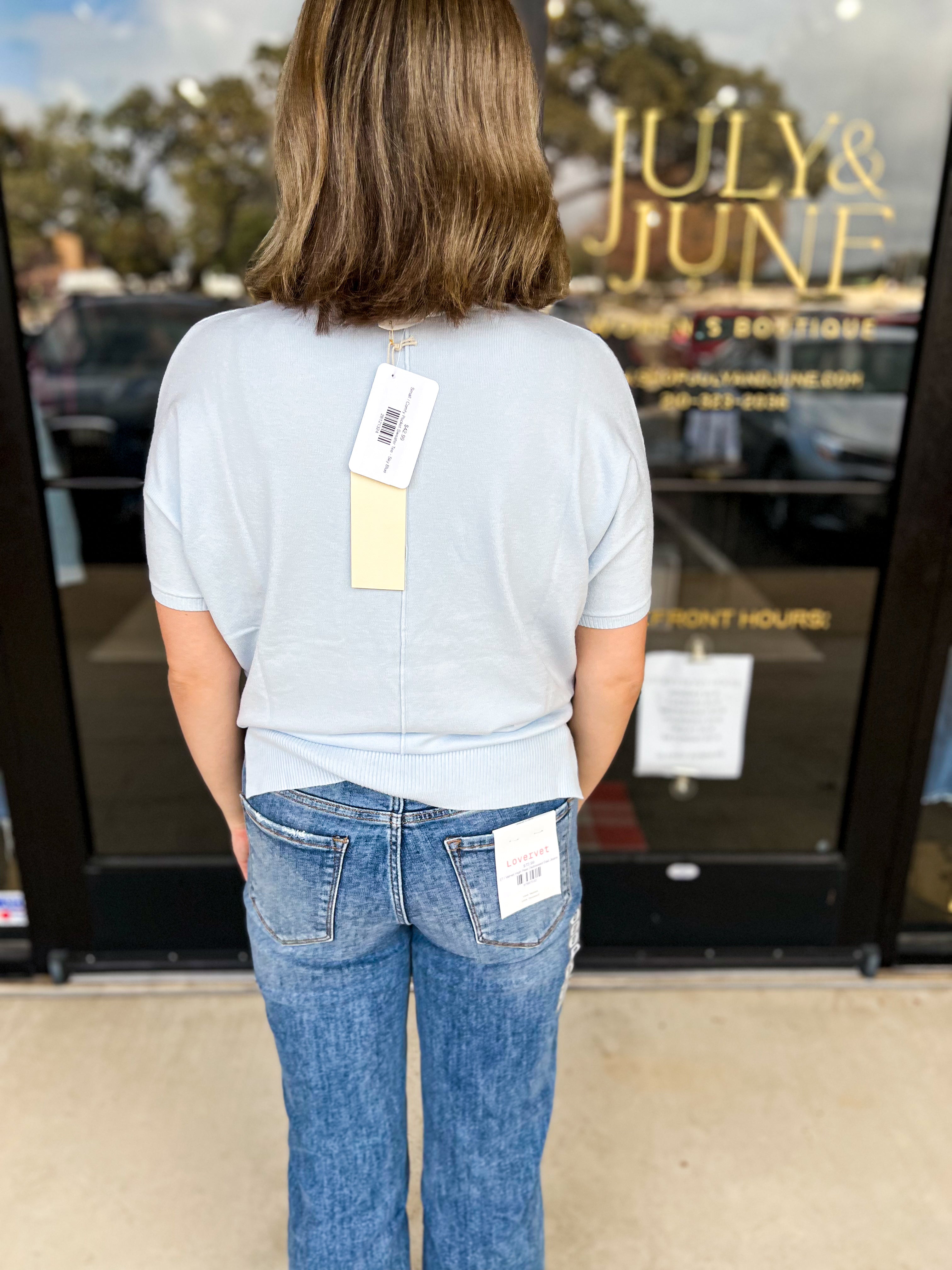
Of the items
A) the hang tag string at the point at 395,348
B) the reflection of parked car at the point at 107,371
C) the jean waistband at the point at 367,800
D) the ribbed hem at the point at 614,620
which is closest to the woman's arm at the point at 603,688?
the ribbed hem at the point at 614,620

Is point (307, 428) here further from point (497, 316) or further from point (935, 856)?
point (935, 856)

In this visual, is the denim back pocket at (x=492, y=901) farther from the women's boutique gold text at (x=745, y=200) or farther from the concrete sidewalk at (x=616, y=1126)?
the women's boutique gold text at (x=745, y=200)

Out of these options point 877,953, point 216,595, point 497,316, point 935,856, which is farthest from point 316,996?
point 935,856

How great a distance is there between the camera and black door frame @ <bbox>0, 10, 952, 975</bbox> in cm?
191

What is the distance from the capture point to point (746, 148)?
1802 millimetres

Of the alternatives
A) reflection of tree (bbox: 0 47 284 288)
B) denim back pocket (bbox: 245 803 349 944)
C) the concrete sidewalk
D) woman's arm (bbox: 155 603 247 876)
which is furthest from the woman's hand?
reflection of tree (bbox: 0 47 284 288)

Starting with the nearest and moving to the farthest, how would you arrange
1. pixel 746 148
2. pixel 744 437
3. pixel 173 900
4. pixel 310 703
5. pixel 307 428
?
pixel 307 428
pixel 310 703
pixel 746 148
pixel 744 437
pixel 173 900

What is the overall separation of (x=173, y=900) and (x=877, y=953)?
62.4 inches

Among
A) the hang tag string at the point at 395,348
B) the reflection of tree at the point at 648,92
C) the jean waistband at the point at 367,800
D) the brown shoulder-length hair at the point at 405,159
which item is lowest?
the jean waistband at the point at 367,800

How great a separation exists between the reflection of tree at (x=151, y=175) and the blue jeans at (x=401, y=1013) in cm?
132

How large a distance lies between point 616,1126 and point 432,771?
117cm

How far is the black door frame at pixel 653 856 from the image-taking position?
1.91m

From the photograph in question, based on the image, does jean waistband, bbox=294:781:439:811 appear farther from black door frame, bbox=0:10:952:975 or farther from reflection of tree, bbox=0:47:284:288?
reflection of tree, bbox=0:47:284:288

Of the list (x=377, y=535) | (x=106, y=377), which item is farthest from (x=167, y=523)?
(x=106, y=377)
